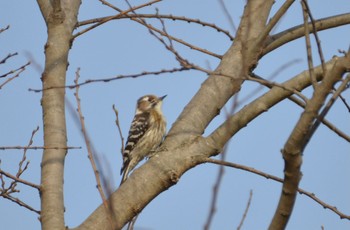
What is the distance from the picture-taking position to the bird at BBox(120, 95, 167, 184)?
10.4 meters

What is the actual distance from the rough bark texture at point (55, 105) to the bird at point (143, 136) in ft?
15.7

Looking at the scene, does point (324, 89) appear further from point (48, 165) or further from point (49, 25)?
point (49, 25)

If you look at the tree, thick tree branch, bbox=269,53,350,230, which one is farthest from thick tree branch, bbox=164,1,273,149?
thick tree branch, bbox=269,53,350,230

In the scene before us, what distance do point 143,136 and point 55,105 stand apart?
5546mm

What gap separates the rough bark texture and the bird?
4.78 metres

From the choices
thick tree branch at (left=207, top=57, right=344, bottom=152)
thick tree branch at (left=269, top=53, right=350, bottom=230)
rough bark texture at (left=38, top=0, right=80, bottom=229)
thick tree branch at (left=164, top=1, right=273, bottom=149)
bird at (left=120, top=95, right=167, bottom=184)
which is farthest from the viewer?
bird at (left=120, top=95, right=167, bottom=184)

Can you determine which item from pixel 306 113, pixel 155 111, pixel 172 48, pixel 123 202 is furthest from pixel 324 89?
pixel 155 111

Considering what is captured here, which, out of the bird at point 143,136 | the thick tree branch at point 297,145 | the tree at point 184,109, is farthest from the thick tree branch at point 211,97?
the bird at point 143,136

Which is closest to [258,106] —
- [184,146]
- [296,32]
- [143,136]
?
[184,146]

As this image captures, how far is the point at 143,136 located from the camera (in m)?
10.5

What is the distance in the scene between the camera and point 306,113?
128 inches

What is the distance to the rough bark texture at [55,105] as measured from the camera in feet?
14.9

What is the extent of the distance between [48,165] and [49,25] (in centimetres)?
135

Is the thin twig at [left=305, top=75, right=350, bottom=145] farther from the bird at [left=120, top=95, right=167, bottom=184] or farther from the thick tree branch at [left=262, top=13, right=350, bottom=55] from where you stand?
the bird at [left=120, top=95, right=167, bottom=184]
